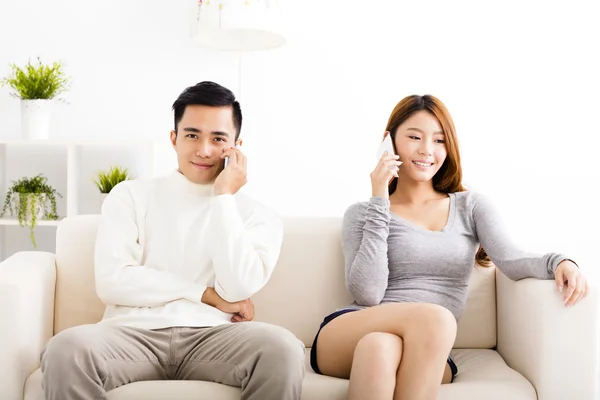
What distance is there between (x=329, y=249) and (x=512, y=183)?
1519mm

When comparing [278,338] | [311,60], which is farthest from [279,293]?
[311,60]

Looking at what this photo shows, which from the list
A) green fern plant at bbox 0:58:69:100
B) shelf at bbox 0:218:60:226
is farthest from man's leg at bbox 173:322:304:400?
green fern plant at bbox 0:58:69:100

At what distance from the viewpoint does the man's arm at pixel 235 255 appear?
1768 mm

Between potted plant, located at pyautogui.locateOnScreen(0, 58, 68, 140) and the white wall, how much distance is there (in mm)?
184

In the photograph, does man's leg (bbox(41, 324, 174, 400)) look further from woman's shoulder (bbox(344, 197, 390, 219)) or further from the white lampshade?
the white lampshade

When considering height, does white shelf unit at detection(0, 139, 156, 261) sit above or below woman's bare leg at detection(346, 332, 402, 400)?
above

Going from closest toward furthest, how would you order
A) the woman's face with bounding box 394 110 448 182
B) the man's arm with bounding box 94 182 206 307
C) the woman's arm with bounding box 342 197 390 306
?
the man's arm with bounding box 94 182 206 307 → the woman's arm with bounding box 342 197 390 306 → the woman's face with bounding box 394 110 448 182

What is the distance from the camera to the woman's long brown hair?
6.69 feet

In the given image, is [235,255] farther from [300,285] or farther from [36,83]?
[36,83]

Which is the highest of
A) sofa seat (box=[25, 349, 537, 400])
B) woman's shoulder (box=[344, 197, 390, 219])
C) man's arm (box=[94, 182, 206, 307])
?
woman's shoulder (box=[344, 197, 390, 219])

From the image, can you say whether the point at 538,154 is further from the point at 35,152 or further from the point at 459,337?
the point at 35,152

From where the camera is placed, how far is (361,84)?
3.31m

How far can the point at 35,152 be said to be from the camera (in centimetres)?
329

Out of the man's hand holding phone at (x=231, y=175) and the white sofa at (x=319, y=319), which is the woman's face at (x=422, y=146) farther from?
the man's hand holding phone at (x=231, y=175)
